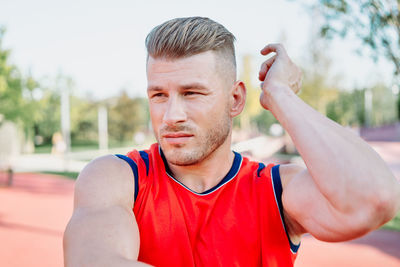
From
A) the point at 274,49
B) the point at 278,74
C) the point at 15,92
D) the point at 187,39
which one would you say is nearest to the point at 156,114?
the point at 187,39

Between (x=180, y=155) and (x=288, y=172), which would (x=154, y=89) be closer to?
(x=180, y=155)

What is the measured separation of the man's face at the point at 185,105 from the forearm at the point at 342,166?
1.39 feet

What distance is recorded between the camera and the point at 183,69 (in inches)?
71.9

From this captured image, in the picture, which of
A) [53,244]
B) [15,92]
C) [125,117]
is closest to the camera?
[53,244]

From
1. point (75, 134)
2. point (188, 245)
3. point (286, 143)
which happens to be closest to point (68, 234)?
point (188, 245)

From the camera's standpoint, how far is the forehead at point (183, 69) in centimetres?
181

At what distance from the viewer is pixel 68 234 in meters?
1.49

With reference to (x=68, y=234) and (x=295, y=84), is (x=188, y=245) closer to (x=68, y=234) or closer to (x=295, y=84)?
(x=68, y=234)

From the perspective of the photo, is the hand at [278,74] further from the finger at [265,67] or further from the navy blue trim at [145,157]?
the navy blue trim at [145,157]

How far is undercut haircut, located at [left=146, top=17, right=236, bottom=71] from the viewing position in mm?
1849

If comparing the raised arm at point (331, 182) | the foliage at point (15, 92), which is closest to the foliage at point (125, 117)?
the foliage at point (15, 92)

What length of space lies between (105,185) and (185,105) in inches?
21.2

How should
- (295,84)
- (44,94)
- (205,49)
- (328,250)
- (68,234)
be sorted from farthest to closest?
1. (44,94)
2. (328,250)
3. (295,84)
4. (205,49)
5. (68,234)

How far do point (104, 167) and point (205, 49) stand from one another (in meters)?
0.78
